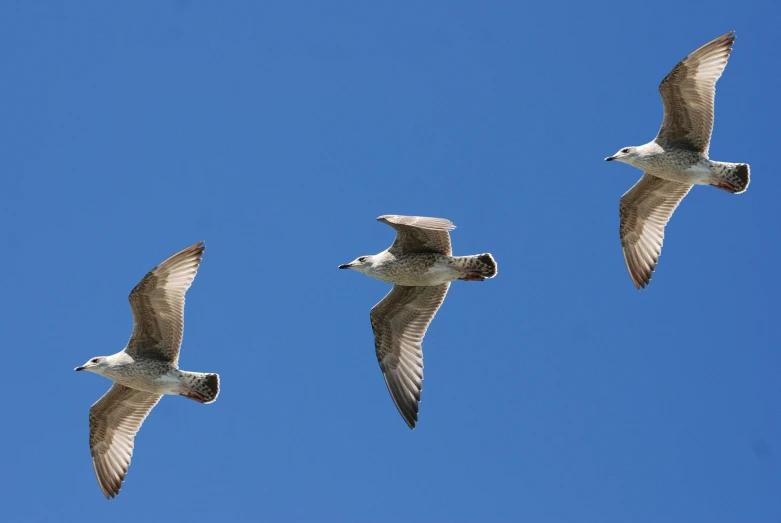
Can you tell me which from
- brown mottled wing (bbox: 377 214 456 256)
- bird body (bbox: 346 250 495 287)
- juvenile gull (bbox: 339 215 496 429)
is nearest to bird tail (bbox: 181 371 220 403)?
juvenile gull (bbox: 339 215 496 429)

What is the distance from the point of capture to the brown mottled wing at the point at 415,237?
14.6 m

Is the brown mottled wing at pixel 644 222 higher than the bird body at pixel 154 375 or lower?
higher

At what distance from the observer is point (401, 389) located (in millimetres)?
15836

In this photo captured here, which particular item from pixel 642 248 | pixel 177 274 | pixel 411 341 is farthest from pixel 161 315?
pixel 642 248

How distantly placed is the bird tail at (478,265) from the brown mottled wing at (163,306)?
340cm

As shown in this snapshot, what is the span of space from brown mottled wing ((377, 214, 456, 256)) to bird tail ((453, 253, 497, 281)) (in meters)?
0.29

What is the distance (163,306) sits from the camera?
15.0 m

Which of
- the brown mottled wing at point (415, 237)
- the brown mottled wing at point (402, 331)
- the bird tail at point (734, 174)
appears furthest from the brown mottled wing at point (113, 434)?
the bird tail at point (734, 174)

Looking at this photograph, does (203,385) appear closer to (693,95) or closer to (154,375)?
(154,375)

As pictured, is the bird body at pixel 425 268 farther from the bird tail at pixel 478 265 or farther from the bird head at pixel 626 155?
the bird head at pixel 626 155

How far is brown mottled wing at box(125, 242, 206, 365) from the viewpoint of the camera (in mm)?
14844

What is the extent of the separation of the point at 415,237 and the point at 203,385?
3.37 m

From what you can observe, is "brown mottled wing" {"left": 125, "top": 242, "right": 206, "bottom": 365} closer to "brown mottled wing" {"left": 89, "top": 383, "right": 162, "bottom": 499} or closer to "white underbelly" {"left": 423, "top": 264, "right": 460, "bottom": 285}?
"brown mottled wing" {"left": 89, "top": 383, "right": 162, "bottom": 499}

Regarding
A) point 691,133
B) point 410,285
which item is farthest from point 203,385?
point 691,133
